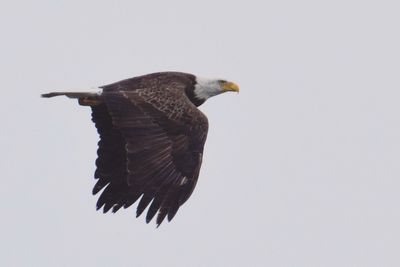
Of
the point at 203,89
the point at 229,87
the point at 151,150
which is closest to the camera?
the point at 151,150

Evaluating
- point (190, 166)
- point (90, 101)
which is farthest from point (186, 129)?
point (90, 101)

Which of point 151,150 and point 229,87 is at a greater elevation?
point 229,87

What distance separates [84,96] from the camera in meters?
20.1

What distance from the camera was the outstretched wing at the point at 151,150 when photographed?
18.3 m

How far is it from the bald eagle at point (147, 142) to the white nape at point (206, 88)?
601mm

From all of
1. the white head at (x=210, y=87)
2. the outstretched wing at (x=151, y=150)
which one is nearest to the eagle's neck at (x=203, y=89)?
the white head at (x=210, y=87)

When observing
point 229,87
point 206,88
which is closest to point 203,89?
point 206,88

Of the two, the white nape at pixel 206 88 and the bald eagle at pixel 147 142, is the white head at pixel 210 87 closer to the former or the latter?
the white nape at pixel 206 88

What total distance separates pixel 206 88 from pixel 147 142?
2766mm

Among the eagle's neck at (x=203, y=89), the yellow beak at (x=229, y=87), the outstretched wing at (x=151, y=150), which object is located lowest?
the outstretched wing at (x=151, y=150)

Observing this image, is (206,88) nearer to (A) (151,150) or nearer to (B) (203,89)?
(B) (203,89)

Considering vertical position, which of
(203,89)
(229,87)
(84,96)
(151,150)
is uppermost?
(229,87)

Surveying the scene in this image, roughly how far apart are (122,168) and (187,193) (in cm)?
161

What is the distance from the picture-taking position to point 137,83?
65.5 ft
